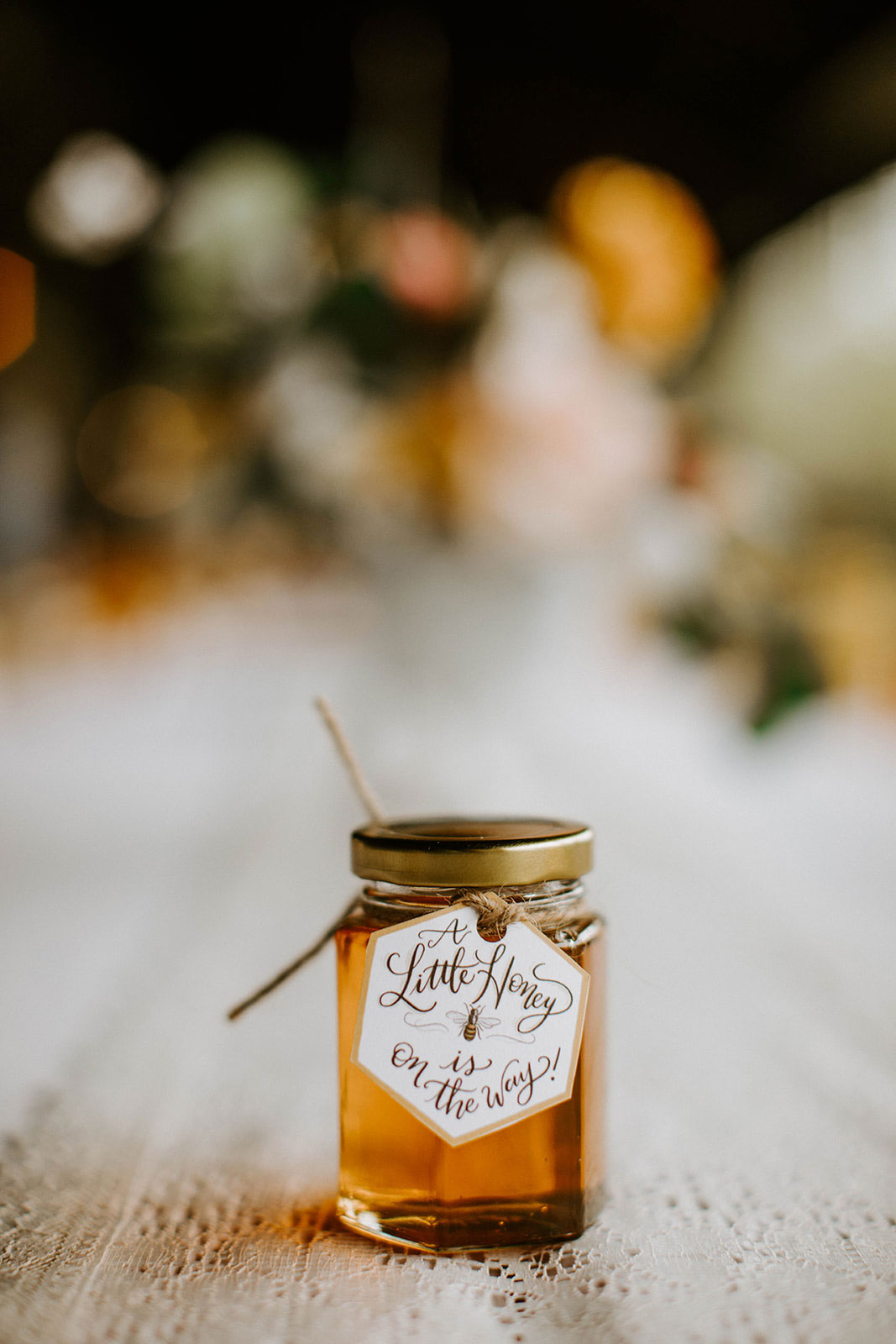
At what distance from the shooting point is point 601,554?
2.92ft

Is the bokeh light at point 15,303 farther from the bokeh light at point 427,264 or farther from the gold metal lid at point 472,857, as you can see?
the gold metal lid at point 472,857

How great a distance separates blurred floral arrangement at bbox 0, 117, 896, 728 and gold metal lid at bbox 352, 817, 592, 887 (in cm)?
40

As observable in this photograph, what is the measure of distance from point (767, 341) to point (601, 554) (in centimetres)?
98

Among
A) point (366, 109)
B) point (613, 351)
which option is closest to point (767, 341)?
point (366, 109)

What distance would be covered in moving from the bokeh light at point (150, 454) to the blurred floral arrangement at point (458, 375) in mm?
24

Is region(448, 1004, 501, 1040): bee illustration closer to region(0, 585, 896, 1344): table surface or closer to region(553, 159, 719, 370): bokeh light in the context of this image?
region(0, 585, 896, 1344): table surface

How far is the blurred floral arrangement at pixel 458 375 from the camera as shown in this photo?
0.81m

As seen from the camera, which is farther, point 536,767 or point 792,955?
point 536,767

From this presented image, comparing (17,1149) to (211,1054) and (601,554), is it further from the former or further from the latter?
(601,554)

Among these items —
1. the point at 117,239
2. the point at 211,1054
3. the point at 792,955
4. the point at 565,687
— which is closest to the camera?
the point at 211,1054

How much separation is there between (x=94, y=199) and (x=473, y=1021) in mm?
770

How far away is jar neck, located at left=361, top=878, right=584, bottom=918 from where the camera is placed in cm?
35

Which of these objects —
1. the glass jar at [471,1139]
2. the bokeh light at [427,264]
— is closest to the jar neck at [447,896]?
the glass jar at [471,1139]

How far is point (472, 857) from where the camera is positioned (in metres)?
0.34
